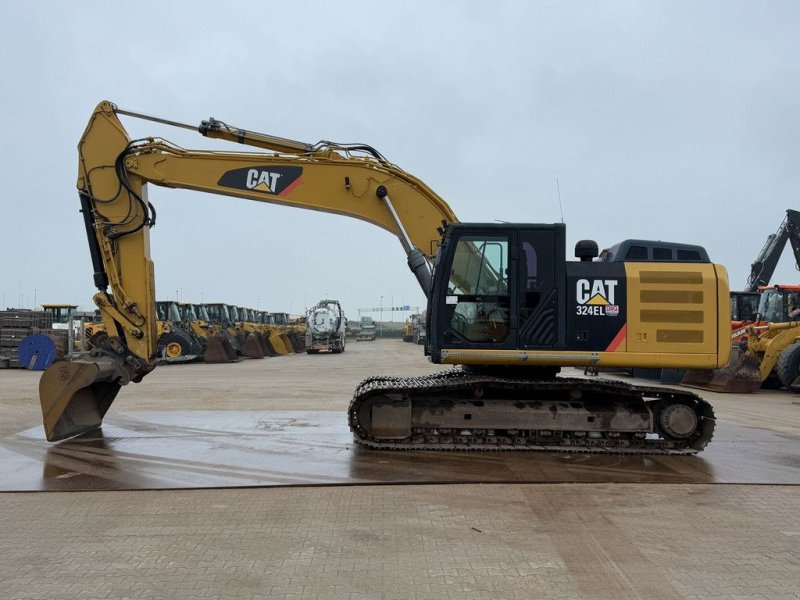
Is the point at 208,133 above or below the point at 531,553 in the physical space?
above

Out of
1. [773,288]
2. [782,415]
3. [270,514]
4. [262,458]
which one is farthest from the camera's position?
[773,288]

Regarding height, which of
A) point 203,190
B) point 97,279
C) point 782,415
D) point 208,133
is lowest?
point 782,415

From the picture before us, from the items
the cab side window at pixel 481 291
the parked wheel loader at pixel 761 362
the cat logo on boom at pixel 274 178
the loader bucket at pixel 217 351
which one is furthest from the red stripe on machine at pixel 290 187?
the loader bucket at pixel 217 351

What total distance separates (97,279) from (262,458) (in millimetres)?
3854

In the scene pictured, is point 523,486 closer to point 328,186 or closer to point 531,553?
point 531,553

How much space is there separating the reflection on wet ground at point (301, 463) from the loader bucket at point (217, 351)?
20.2 m

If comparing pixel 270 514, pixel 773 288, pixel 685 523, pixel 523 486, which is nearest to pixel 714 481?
pixel 685 523

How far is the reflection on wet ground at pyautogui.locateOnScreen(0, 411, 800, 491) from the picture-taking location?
20.9 ft

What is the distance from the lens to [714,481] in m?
6.41

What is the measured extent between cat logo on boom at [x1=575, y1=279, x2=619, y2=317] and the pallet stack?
23.8 meters

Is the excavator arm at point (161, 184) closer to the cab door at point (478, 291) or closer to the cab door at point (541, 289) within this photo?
the cab door at point (478, 291)

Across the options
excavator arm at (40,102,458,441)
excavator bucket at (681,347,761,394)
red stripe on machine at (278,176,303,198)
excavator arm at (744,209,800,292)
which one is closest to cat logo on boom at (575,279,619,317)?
excavator arm at (40,102,458,441)

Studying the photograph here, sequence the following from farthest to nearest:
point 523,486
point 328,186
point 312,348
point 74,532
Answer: point 312,348 < point 328,186 < point 523,486 < point 74,532

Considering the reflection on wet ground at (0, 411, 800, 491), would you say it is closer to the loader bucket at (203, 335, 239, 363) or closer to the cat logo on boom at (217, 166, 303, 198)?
the cat logo on boom at (217, 166, 303, 198)
